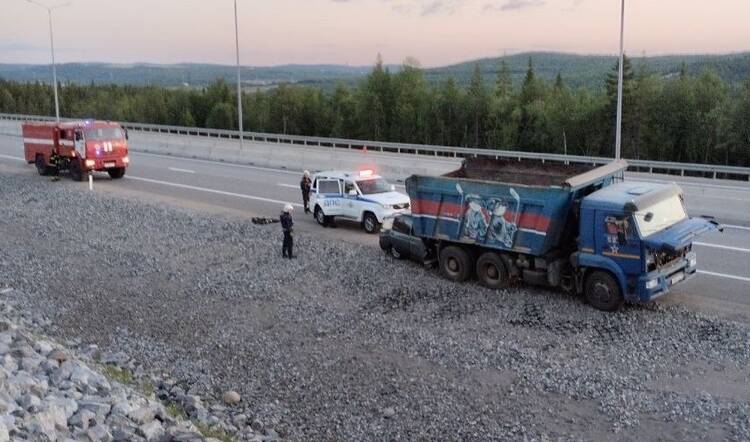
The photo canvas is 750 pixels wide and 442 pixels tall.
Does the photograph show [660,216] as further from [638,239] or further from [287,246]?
[287,246]

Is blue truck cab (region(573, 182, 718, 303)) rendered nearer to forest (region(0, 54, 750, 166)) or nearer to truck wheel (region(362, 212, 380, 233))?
truck wheel (region(362, 212, 380, 233))

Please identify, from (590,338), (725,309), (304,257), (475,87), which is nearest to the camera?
(590,338)

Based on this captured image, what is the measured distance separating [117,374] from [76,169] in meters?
22.5

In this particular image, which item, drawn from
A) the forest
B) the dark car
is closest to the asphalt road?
the dark car

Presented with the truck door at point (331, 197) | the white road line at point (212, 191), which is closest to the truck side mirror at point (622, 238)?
the truck door at point (331, 197)

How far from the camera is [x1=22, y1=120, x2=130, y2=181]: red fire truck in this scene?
3175 cm

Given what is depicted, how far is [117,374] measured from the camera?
38.9 feet

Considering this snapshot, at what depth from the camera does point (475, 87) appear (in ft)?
240

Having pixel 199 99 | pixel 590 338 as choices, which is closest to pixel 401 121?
pixel 199 99

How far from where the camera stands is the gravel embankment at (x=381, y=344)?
1034cm

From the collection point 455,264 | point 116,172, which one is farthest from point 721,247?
point 116,172

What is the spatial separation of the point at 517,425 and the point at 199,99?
96.2m

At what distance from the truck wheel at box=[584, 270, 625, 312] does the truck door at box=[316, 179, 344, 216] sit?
9082mm

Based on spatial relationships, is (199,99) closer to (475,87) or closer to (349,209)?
(475,87)
